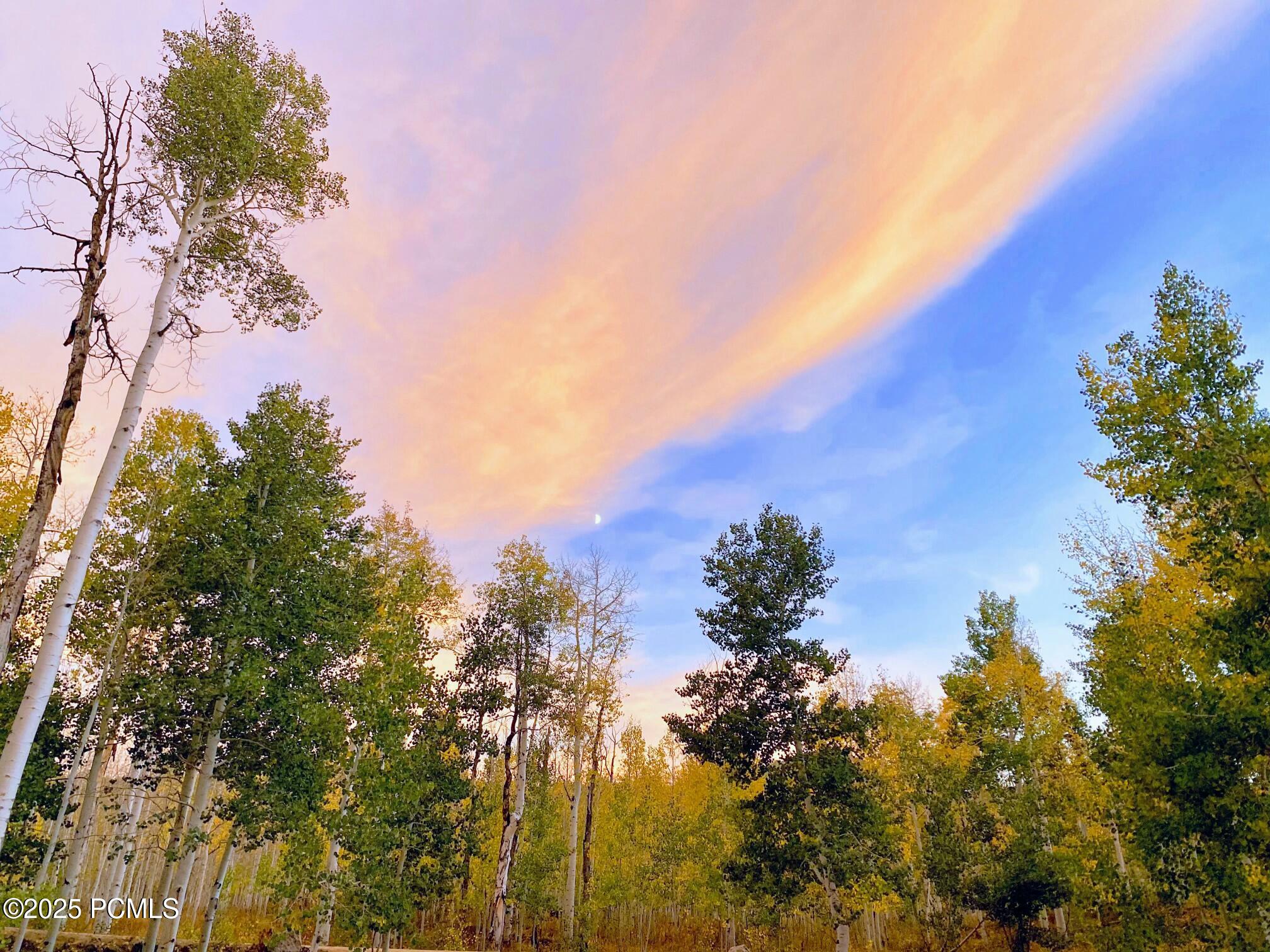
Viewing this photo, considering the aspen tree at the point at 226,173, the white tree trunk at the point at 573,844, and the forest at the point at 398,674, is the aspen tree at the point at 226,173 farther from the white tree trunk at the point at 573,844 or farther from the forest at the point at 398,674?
the white tree trunk at the point at 573,844

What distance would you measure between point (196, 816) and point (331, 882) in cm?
344

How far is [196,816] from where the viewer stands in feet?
45.9

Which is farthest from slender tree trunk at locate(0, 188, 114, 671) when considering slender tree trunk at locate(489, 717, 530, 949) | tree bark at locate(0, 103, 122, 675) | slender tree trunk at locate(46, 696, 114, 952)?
slender tree trunk at locate(489, 717, 530, 949)

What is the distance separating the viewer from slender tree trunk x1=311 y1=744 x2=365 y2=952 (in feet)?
47.6

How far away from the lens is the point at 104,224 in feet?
31.8

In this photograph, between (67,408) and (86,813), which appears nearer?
(67,408)

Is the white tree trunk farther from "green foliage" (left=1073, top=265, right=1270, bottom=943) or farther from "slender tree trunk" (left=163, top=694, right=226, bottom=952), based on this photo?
"green foliage" (left=1073, top=265, right=1270, bottom=943)

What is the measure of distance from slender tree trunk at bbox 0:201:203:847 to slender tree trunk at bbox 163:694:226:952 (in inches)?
227

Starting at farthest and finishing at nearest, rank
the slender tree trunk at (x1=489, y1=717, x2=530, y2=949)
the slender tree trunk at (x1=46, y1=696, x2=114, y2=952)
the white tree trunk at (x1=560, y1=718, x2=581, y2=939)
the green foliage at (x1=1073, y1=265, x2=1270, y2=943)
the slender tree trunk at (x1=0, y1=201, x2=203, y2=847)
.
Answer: the white tree trunk at (x1=560, y1=718, x2=581, y2=939) → the slender tree trunk at (x1=489, y1=717, x2=530, y2=949) → the slender tree trunk at (x1=46, y1=696, x2=114, y2=952) → the green foliage at (x1=1073, y1=265, x2=1270, y2=943) → the slender tree trunk at (x1=0, y1=201, x2=203, y2=847)

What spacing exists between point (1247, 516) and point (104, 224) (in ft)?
69.0

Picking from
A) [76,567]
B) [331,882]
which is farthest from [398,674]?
[76,567]

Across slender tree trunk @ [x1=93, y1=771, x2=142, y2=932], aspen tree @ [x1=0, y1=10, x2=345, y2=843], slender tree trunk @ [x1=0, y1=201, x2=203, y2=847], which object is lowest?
slender tree trunk @ [x1=93, y1=771, x2=142, y2=932]

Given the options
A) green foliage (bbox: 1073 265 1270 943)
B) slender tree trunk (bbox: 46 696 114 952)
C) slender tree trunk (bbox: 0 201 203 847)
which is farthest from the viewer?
slender tree trunk (bbox: 46 696 114 952)

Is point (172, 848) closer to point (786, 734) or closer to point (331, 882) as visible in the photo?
point (331, 882)
